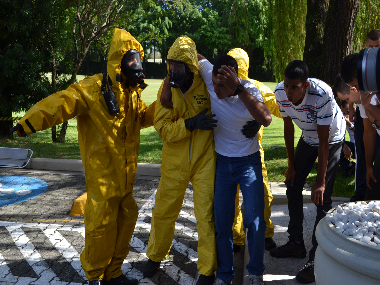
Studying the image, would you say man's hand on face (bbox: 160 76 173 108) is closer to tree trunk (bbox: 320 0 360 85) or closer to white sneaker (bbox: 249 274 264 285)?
white sneaker (bbox: 249 274 264 285)

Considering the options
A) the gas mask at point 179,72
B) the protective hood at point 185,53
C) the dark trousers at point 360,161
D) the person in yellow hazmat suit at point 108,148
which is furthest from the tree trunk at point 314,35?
the person in yellow hazmat suit at point 108,148

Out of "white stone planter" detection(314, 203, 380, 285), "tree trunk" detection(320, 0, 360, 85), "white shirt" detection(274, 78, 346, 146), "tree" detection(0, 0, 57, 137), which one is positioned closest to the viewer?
"white stone planter" detection(314, 203, 380, 285)

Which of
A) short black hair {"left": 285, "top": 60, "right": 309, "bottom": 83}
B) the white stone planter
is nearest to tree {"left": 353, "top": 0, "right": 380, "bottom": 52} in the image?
short black hair {"left": 285, "top": 60, "right": 309, "bottom": 83}

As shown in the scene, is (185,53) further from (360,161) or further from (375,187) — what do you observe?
(360,161)

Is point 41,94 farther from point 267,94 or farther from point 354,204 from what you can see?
point 354,204

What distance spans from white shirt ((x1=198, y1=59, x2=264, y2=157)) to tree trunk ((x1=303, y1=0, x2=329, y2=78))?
4464mm

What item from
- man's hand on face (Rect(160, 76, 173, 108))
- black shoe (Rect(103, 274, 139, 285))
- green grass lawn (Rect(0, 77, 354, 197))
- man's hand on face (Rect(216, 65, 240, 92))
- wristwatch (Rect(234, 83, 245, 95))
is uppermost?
man's hand on face (Rect(216, 65, 240, 92))

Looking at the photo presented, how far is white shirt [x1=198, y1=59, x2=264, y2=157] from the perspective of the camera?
10.6 feet

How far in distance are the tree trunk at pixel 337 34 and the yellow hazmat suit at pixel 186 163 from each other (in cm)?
417

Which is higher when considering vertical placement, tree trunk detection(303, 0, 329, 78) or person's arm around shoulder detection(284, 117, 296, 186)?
tree trunk detection(303, 0, 329, 78)

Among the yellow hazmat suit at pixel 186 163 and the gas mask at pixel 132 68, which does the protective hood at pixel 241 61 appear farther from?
the gas mask at pixel 132 68

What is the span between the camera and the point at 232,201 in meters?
3.27

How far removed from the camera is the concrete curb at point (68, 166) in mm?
7094

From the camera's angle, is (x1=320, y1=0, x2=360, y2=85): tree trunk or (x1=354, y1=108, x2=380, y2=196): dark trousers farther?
(x1=320, y1=0, x2=360, y2=85): tree trunk
